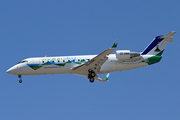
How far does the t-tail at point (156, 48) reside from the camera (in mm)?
35516

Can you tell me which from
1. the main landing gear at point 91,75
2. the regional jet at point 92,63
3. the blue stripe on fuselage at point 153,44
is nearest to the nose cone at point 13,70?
the regional jet at point 92,63

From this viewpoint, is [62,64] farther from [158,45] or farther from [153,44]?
[158,45]

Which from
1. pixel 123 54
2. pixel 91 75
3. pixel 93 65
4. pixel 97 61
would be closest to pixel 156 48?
pixel 123 54

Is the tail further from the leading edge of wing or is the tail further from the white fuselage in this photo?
the leading edge of wing

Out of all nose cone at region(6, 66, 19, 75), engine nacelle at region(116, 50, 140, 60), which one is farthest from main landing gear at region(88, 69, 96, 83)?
nose cone at region(6, 66, 19, 75)

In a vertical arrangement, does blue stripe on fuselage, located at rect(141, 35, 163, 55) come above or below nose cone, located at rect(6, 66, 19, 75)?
above

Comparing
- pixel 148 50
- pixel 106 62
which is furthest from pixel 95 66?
pixel 148 50

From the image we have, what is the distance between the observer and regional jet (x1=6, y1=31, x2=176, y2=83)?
34875 mm

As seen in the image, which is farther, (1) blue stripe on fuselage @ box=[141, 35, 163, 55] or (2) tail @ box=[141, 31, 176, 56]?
(1) blue stripe on fuselage @ box=[141, 35, 163, 55]

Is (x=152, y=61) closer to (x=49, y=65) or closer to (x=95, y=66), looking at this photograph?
(x=95, y=66)

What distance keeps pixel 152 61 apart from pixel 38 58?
519 inches

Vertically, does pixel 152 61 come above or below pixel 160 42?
below

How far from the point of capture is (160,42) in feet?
119

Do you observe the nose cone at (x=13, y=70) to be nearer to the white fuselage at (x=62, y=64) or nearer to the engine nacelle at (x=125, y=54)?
the white fuselage at (x=62, y=64)
